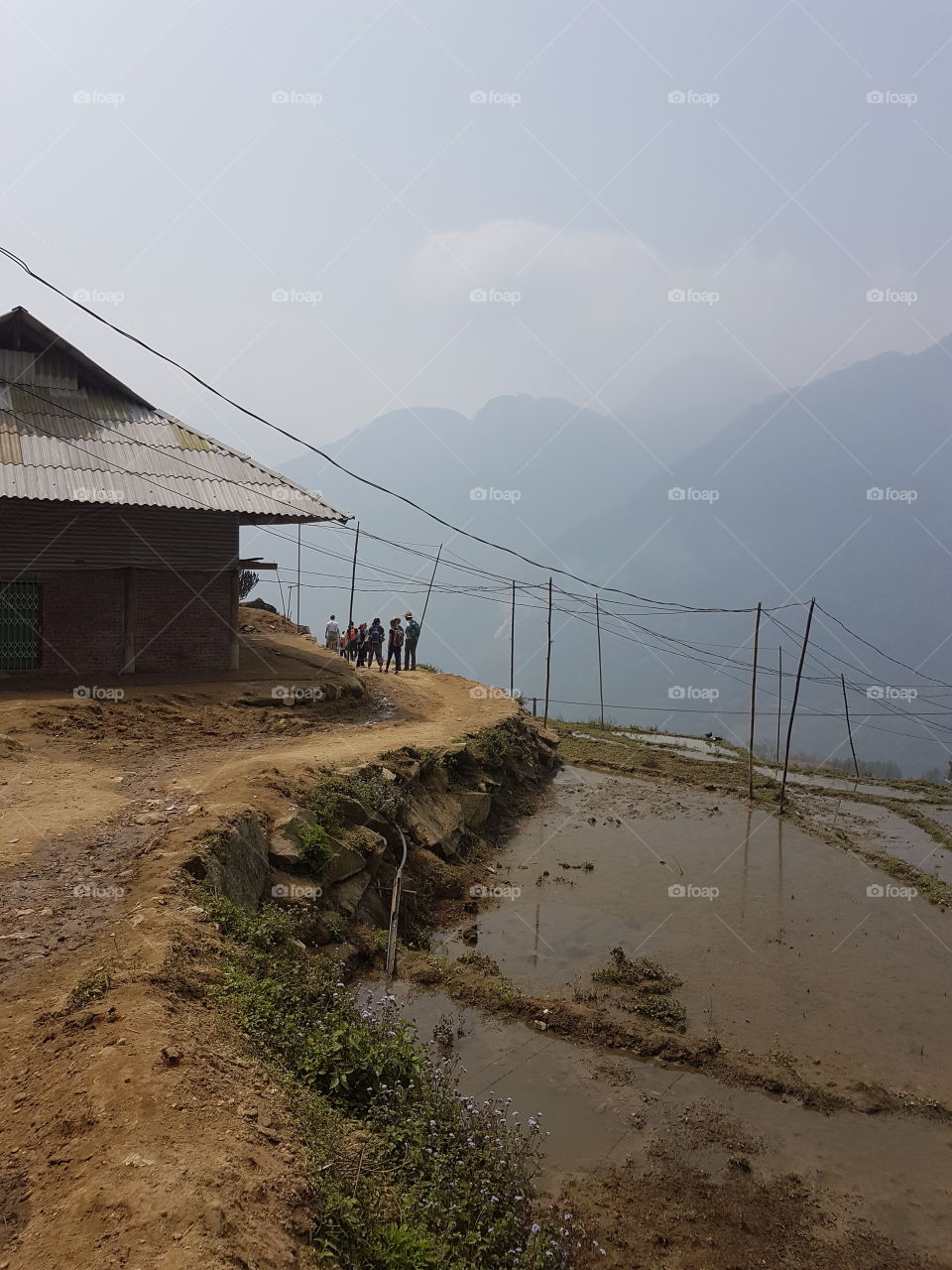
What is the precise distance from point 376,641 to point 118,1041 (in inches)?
909

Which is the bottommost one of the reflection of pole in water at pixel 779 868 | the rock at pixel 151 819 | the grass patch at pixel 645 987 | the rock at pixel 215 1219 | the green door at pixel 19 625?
the grass patch at pixel 645 987

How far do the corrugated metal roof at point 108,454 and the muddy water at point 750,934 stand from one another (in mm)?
10213

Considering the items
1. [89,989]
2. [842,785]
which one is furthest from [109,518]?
[842,785]

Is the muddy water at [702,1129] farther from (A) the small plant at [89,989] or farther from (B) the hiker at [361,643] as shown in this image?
(B) the hiker at [361,643]

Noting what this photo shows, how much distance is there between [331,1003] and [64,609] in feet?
45.5

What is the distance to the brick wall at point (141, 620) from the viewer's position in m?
18.3

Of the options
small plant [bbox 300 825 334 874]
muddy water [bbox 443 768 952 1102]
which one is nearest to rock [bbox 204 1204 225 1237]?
small plant [bbox 300 825 334 874]

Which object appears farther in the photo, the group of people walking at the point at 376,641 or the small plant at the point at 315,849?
the group of people walking at the point at 376,641

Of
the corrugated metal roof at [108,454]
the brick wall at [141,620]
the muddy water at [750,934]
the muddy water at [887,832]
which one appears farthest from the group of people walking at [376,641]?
the muddy water at [887,832]

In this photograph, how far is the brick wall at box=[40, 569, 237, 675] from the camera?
18.3m

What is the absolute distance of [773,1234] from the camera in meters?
6.54

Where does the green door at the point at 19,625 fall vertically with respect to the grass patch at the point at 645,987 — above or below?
above

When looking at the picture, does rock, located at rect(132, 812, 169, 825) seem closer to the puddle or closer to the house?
the house

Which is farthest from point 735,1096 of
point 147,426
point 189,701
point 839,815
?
point 147,426
